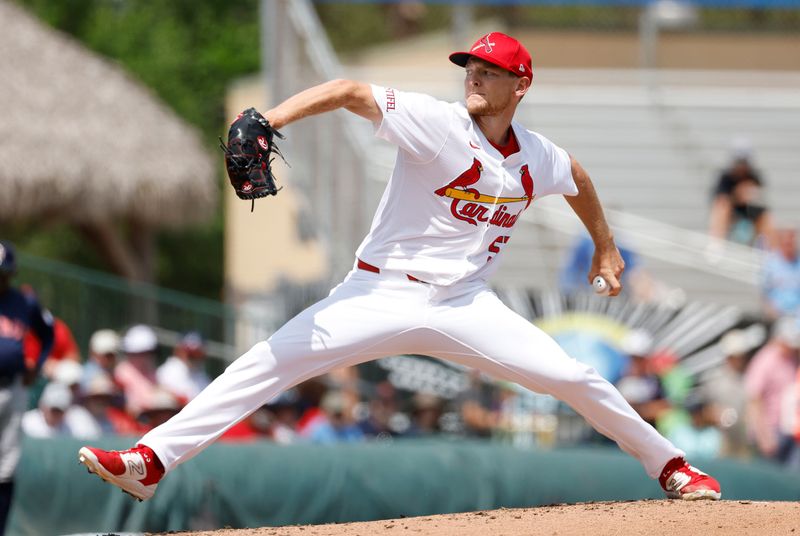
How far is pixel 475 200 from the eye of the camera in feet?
19.2

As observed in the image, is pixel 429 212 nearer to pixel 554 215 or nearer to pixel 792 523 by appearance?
pixel 792 523

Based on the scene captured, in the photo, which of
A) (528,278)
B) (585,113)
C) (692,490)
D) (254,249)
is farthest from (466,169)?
(254,249)

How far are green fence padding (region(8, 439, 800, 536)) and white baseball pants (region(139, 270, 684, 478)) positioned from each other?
3121 mm

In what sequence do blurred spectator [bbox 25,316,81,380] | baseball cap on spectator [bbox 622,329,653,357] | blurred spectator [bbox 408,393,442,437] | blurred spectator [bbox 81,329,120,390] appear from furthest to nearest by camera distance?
blurred spectator [bbox 408,393,442,437], baseball cap on spectator [bbox 622,329,653,357], blurred spectator [bbox 81,329,120,390], blurred spectator [bbox 25,316,81,380]

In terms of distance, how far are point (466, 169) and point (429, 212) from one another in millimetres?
234

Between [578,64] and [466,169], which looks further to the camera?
[578,64]

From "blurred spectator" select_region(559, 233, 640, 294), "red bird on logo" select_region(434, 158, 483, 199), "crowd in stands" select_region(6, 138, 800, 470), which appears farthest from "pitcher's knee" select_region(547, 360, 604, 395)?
"blurred spectator" select_region(559, 233, 640, 294)

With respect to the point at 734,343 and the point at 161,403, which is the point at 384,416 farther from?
the point at 734,343

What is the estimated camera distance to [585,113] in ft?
55.9

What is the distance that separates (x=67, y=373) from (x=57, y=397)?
35 centimetres

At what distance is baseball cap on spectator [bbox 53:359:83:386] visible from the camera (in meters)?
10.8

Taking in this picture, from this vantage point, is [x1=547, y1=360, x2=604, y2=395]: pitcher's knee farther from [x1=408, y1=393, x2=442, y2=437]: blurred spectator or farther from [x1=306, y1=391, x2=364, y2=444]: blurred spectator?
[x1=408, y1=393, x2=442, y2=437]: blurred spectator

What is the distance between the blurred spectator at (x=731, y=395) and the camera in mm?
11484

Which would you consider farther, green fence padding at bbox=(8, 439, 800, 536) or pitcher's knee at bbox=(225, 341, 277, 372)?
green fence padding at bbox=(8, 439, 800, 536)
